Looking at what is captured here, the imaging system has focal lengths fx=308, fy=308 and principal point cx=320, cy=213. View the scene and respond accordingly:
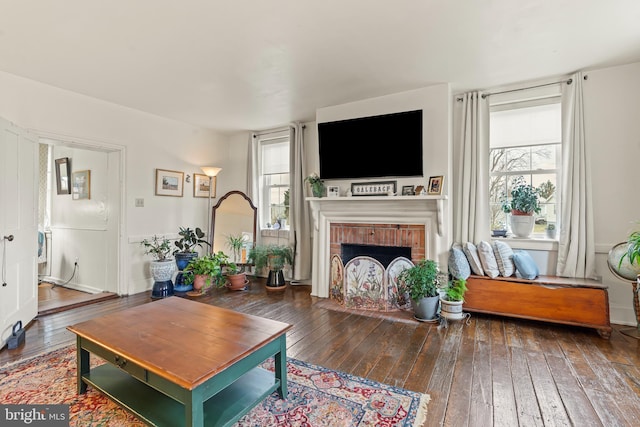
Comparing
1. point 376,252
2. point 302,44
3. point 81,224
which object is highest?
point 302,44

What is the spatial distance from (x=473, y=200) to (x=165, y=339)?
10.9ft

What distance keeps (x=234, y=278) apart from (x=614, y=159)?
4676 millimetres

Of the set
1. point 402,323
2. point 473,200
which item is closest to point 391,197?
point 473,200

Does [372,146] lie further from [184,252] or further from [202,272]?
[184,252]

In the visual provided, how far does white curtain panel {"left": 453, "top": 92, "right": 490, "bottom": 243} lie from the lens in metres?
3.56

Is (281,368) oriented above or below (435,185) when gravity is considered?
below

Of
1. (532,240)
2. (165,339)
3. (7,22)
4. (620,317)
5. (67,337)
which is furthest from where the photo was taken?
(532,240)

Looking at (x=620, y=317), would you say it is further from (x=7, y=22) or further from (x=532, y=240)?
(x=7, y=22)

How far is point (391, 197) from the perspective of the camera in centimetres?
354

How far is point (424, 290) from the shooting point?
3191 mm

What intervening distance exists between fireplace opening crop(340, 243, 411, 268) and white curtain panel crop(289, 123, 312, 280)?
0.92 metres

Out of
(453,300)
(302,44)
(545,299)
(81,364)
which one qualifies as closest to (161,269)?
(81,364)

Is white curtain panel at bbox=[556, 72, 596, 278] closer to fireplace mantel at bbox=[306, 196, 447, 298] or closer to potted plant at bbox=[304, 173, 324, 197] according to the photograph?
fireplace mantel at bbox=[306, 196, 447, 298]

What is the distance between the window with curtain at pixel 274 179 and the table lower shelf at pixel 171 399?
344 centimetres
